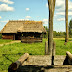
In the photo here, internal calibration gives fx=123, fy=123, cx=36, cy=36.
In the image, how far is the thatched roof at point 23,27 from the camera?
22.8m

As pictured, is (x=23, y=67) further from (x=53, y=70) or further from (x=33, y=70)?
(x=53, y=70)

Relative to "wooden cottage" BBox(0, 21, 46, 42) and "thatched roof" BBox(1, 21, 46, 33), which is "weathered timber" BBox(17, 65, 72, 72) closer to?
"wooden cottage" BBox(0, 21, 46, 42)

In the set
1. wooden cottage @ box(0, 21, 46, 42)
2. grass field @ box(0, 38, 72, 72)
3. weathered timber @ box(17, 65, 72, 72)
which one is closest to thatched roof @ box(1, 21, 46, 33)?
wooden cottage @ box(0, 21, 46, 42)

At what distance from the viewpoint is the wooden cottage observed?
20453mm

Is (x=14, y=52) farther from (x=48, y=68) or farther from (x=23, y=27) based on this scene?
(x=23, y=27)

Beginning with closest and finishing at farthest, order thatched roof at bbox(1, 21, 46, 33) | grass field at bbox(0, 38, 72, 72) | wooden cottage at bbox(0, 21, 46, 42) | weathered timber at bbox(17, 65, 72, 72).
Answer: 1. weathered timber at bbox(17, 65, 72, 72)
2. grass field at bbox(0, 38, 72, 72)
3. wooden cottage at bbox(0, 21, 46, 42)
4. thatched roof at bbox(1, 21, 46, 33)

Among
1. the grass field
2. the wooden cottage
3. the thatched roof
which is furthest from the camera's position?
the thatched roof

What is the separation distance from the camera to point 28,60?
4297 mm

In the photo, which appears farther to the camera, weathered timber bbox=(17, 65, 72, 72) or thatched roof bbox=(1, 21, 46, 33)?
thatched roof bbox=(1, 21, 46, 33)

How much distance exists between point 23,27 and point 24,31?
148cm

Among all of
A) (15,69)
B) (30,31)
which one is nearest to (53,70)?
(15,69)

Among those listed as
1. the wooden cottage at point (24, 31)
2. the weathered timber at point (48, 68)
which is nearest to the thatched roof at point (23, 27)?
the wooden cottage at point (24, 31)

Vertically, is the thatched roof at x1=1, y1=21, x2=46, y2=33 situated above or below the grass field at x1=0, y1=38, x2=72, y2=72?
above

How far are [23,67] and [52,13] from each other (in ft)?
10.4
